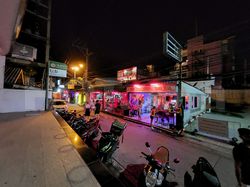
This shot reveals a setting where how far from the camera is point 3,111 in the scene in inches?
345

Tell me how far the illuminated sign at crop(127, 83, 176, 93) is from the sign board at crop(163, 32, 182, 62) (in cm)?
199

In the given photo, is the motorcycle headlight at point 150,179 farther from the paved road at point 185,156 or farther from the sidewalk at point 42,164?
the paved road at point 185,156

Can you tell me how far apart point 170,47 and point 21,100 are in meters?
10.8

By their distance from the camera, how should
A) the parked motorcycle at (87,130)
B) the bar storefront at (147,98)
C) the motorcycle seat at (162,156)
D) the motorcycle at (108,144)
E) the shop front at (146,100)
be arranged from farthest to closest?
the bar storefront at (147,98), the shop front at (146,100), the parked motorcycle at (87,130), the motorcycle at (108,144), the motorcycle seat at (162,156)

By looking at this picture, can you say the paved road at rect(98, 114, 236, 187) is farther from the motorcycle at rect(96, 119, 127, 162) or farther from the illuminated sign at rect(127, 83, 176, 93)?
the illuminated sign at rect(127, 83, 176, 93)

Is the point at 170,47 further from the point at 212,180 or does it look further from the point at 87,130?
the point at 212,180

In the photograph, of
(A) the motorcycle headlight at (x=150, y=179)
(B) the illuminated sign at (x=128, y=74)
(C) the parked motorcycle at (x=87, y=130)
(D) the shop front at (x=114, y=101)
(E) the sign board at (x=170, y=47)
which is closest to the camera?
(A) the motorcycle headlight at (x=150, y=179)

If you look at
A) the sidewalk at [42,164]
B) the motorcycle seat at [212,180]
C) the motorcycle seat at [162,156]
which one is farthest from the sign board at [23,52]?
the motorcycle seat at [212,180]

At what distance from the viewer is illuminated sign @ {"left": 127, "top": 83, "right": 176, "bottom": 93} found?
9.35 meters

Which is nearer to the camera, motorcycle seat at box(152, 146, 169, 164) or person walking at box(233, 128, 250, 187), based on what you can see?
person walking at box(233, 128, 250, 187)

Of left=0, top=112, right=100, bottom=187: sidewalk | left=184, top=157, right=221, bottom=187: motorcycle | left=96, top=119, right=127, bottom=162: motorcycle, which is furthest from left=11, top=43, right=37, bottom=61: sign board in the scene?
left=184, top=157, right=221, bottom=187: motorcycle

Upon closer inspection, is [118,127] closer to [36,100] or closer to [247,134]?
[247,134]

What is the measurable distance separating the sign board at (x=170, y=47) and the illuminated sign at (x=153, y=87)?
78.2 inches

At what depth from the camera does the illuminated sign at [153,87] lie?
9.35 meters
